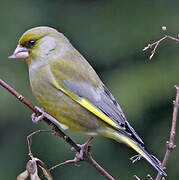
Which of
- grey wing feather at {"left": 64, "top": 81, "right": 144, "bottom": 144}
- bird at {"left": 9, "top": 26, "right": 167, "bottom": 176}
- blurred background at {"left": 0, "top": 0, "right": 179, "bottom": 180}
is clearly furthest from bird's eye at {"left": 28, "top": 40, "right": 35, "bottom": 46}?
blurred background at {"left": 0, "top": 0, "right": 179, "bottom": 180}

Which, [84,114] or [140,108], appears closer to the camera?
[84,114]

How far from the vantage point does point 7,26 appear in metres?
7.43

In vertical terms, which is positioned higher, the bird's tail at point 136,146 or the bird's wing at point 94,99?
the bird's wing at point 94,99

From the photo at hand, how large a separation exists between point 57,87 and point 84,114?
24cm

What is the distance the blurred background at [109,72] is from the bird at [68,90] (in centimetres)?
269

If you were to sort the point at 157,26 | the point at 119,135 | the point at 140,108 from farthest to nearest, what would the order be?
the point at 157,26 < the point at 140,108 < the point at 119,135

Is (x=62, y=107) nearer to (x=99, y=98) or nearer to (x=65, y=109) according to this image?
(x=65, y=109)

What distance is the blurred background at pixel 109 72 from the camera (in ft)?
22.2

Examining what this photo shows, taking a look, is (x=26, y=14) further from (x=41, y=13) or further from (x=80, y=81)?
(x=80, y=81)

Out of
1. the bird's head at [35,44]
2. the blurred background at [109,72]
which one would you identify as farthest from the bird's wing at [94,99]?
the blurred background at [109,72]

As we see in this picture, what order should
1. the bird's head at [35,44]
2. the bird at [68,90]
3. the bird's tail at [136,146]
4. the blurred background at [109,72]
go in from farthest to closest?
the blurred background at [109,72], the bird's head at [35,44], the bird at [68,90], the bird's tail at [136,146]

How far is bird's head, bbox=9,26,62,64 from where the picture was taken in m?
3.80

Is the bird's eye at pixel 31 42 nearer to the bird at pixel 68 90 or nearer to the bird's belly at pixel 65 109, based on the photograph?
the bird at pixel 68 90

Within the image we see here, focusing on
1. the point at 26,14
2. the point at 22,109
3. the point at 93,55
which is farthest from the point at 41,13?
the point at 22,109
